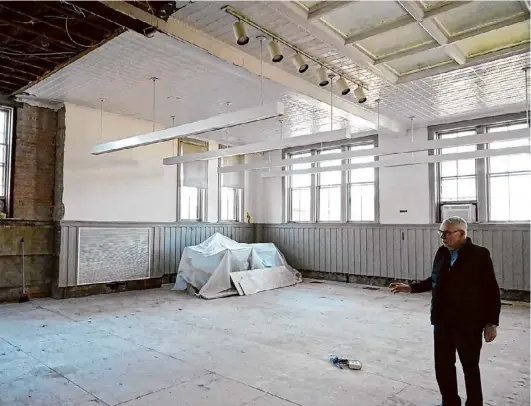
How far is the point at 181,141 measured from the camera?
31.2 feet

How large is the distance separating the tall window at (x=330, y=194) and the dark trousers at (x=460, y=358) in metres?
7.10

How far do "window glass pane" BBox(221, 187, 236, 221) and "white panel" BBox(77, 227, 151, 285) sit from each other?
2462 millimetres

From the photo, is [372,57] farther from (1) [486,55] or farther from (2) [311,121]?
(2) [311,121]

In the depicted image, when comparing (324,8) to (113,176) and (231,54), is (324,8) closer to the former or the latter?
(231,54)

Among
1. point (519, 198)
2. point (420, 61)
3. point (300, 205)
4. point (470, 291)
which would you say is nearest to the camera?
point (470, 291)

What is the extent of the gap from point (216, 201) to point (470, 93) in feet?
19.4

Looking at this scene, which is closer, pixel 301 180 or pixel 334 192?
pixel 334 192

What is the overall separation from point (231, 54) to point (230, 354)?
335 cm

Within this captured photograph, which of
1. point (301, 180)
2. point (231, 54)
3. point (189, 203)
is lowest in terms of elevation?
point (189, 203)

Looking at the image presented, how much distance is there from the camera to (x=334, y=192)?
1005cm

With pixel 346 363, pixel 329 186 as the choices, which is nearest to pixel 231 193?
pixel 329 186

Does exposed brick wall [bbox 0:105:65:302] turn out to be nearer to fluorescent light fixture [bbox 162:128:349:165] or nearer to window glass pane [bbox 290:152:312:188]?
fluorescent light fixture [bbox 162:128:349:165]

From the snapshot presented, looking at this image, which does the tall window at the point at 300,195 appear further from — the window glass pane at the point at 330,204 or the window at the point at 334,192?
the window glass pane at the point at 330,204

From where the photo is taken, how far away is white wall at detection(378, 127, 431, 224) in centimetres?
852
